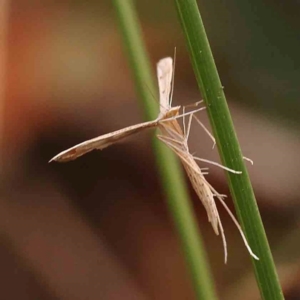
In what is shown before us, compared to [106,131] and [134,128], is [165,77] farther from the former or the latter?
[106,131]

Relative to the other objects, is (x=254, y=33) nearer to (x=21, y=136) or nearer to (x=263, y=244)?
(x=21, y=136)

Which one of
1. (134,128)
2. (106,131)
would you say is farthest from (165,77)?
(106,131)

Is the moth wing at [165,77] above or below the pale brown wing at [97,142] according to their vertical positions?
above

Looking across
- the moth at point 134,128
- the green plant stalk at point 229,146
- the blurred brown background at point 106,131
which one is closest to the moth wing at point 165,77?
the moth at point 134,128

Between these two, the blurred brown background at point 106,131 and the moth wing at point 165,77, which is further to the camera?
the blurred brown background at point 106,131

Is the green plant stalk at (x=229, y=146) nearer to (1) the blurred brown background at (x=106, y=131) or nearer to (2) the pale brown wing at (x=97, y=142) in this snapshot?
(2) the pale brown wing at (x=97, y=142)

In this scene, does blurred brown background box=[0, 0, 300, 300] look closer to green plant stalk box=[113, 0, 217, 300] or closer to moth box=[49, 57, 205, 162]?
green plant stalk box=[113, 0, 217, 300]
